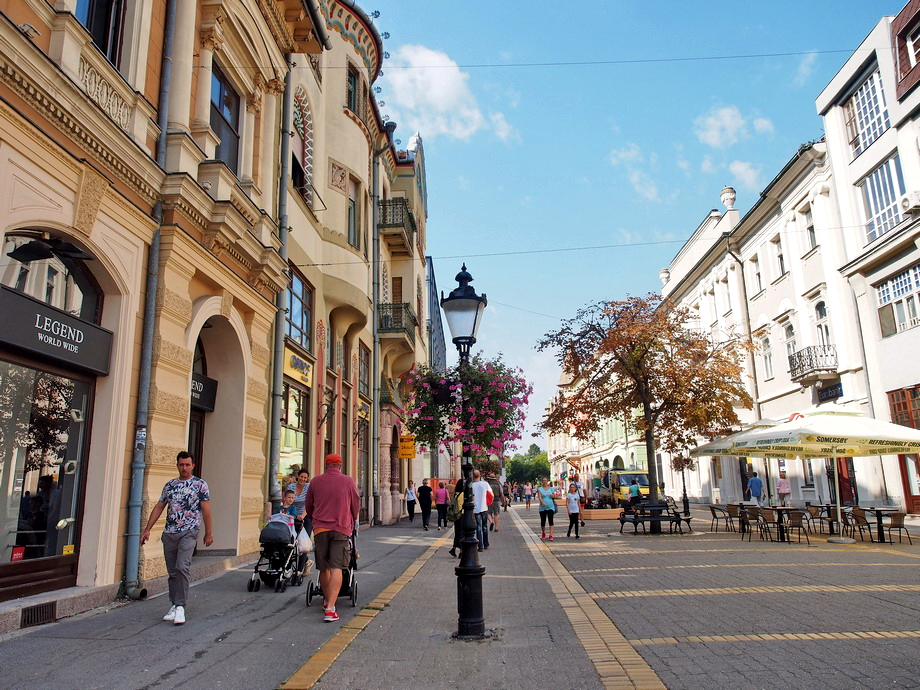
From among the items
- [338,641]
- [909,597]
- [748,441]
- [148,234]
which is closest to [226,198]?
[148,234]

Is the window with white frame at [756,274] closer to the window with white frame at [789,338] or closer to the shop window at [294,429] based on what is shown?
the window with white frame at [789,338]

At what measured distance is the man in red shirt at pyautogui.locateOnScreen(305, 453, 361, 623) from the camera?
700cm

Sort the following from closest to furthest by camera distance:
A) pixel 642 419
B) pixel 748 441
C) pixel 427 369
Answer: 1. pixel 748 441
2. pixel 642 419
3. pixel 427 369

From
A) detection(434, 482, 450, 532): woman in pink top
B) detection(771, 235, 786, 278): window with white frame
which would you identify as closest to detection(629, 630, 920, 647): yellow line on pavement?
detection(434, 482, 450, 532): woman in pink top

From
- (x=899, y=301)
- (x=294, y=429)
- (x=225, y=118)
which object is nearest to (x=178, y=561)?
(x=225, y=118)

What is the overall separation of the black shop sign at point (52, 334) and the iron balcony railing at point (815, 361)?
23.9 meters

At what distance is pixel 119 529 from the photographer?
8.14m

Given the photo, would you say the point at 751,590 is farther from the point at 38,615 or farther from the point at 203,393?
the point at 203,393

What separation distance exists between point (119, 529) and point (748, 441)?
45.0 ft

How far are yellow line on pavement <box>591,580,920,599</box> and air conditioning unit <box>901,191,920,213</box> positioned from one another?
15603mm

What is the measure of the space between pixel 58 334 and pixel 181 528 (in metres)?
2.47

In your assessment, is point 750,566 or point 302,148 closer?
point 750,566

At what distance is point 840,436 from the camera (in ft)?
45.7

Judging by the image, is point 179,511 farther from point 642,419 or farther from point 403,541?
point 642,419
